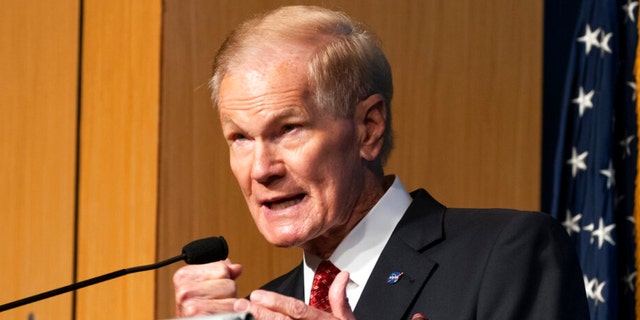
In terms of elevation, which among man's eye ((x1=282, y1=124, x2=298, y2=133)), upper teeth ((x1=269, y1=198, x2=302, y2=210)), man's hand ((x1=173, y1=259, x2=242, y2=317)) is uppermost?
man's eye ((x1=282, y1=124, x2=298, y2=133))

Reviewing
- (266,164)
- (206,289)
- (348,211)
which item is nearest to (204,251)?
(206,289)

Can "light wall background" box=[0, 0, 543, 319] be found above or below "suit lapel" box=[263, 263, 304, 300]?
above

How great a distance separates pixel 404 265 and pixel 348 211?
0.67ft

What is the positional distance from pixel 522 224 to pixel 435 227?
0.24 m

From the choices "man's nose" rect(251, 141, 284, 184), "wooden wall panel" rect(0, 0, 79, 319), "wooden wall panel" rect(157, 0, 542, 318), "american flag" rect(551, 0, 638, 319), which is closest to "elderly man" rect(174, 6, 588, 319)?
"man's nose" rect(251, 141, 284, 184)

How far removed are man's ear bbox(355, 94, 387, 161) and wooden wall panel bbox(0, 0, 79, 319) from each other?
1.32 meters

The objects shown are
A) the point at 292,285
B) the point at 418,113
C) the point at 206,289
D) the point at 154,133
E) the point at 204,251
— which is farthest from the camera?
the point at 418,113

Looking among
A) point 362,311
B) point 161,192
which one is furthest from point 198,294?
point 161,192

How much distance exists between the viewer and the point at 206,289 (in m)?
2.47

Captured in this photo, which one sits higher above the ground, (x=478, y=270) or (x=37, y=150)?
(x=37, y=150)

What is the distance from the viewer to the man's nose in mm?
2604

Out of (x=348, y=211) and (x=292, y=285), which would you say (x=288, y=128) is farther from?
(x=292, y=285)

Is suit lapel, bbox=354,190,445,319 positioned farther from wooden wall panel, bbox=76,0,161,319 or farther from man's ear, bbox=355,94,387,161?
wooden wall panel, bbox=76,0,161,319

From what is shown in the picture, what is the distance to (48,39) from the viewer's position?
12.6 ft
